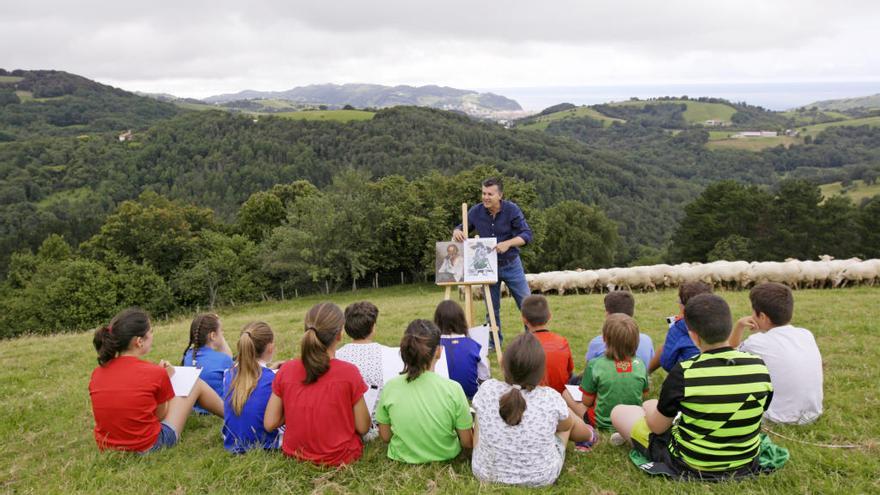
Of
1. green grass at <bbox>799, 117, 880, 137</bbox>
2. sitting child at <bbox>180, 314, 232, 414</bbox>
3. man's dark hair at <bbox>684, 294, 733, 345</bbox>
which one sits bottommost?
sitting child at <bbox>180, 314, 232, 414</bbox>

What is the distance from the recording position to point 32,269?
50.4m

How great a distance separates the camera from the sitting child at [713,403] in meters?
4.21

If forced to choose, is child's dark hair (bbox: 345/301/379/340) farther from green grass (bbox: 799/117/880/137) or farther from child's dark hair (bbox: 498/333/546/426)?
green grass (bbox: 799/117/880/137)

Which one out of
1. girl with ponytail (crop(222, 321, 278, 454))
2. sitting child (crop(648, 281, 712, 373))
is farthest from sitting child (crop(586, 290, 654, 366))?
girl with ponytail (crop(222, 321, 278, 454))

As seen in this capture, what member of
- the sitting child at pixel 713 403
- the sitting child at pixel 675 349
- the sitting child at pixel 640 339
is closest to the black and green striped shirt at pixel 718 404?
the sitting child at pixel 713 403

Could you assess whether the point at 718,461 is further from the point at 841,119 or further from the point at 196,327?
the point at 841,119

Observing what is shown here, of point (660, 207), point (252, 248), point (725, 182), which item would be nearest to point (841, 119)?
point (660, 207)

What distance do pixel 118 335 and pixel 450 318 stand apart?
365 centimetres

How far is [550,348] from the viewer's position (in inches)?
244

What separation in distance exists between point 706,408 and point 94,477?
591 cm

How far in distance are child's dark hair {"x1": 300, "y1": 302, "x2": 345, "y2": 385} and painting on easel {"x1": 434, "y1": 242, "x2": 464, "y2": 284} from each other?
375cm

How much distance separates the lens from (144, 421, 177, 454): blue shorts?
5693mm

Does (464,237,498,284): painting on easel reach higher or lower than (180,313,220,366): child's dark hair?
higher

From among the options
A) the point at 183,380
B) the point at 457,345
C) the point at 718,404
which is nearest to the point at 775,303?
the point at 718,404
